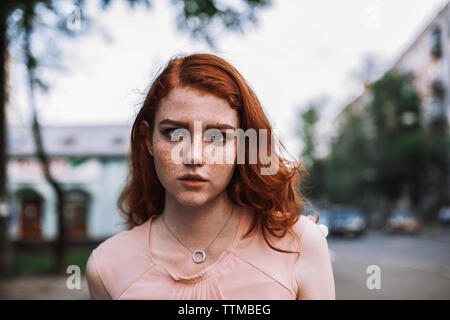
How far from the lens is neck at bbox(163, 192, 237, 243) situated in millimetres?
1333

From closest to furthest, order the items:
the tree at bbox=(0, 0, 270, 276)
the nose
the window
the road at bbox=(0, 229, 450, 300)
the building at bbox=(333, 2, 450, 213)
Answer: the nose
the tree at bbox=(0, 0, 270, 276)
the road at bbox=(0, 229, 450, 300)
the building at bbox=(333, 2, 450, 213)
the window

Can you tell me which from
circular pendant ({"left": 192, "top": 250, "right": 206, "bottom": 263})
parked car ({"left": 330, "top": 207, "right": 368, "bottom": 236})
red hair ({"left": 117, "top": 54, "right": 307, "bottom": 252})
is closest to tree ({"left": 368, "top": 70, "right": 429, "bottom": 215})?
parked car ({"left": 330, "top": 207, "right": 368, "bottom": 236})

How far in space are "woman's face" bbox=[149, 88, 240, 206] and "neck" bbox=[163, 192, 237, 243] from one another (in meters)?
0.10

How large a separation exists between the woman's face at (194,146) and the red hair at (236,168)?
0.11ft

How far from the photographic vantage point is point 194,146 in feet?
3.87

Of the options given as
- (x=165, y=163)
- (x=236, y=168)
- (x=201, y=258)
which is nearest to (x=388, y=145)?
(x=236, y=168)

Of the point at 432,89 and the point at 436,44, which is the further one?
the point at 432,89

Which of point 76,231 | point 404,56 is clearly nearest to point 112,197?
point 76,231

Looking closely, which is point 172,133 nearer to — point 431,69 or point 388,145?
point 388,145

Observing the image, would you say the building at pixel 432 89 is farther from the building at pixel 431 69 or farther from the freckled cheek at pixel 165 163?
the freckled cheek at pixel 165 163

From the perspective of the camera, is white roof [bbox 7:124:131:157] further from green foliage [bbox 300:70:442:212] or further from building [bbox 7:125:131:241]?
green foliage [bbox 300:70:442:212]

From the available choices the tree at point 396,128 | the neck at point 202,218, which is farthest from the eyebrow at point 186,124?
the tree at point 396,128

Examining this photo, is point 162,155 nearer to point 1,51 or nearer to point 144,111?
point 144,111

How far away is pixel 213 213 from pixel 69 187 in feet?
84.7
